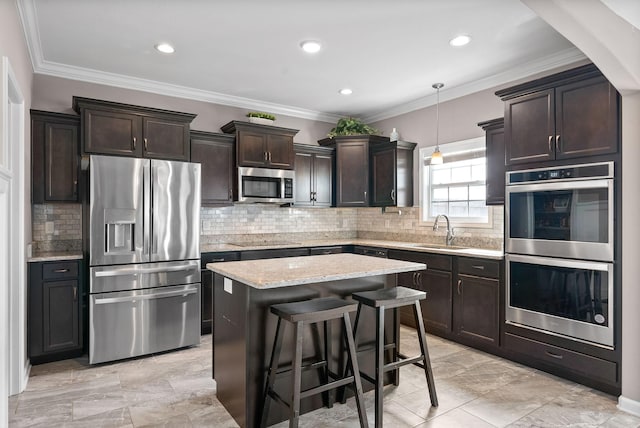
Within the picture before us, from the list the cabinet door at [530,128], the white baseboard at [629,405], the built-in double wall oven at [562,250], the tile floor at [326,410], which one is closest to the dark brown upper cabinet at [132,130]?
the tile floor at [326,410]

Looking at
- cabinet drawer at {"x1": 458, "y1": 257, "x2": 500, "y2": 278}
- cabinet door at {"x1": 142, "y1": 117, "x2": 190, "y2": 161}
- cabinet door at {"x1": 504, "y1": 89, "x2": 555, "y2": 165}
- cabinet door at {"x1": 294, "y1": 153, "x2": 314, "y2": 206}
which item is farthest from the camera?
cabinet door at {"x1": 294, "y1": 153, "x2": 314, "y2": 206}

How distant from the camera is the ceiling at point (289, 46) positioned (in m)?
2.85

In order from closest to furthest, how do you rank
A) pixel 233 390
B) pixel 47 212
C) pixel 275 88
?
pixel 233 390 < pixel 47 212 < pixel 275 88

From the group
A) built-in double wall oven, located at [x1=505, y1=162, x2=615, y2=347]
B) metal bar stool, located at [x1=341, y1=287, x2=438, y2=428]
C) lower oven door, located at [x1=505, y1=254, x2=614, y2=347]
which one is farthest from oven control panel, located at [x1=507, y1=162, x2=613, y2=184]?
metal bar stool, located at [x1=341, y1=287, x2=438, y2=428]

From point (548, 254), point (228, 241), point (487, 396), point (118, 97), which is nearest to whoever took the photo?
point (487, 396)

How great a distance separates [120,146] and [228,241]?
175cm

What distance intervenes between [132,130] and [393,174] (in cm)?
312

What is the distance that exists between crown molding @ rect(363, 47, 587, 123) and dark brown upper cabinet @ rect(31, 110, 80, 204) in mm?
3922

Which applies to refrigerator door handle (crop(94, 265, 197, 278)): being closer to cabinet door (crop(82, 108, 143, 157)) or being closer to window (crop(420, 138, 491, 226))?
cabinet door (crop(82, 108, 143, 157))

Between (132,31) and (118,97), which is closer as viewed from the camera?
(132,31)

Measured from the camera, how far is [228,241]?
499 cm

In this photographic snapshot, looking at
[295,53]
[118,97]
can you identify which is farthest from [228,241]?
[295,53]

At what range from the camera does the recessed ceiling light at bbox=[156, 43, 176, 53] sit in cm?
343

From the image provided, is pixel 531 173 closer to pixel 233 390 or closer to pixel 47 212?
pixel 233 390
